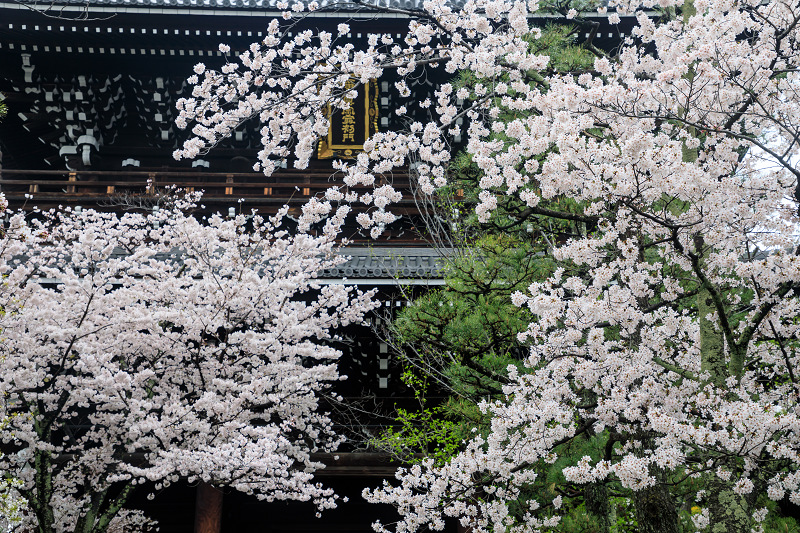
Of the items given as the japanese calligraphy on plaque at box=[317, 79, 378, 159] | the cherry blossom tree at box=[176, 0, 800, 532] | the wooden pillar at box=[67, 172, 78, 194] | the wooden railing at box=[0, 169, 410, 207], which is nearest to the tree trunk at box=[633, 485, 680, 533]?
the cherry blossom tree at box=[176, 0, 800, 532]

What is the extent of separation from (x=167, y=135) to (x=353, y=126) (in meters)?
3.40

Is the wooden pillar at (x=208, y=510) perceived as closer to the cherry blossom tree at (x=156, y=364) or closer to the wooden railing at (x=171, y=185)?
the cherry blossom tree at (x=156, y=364)

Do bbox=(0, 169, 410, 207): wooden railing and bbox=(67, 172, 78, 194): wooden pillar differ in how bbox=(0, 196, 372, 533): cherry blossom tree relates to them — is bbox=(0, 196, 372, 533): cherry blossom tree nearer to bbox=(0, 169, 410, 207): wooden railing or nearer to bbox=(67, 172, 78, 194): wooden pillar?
bbox=(0, 169, 410, 207): wooden railing

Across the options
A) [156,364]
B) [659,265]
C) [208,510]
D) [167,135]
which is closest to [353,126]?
[167,135]

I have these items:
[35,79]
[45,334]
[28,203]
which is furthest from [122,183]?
[45,334]

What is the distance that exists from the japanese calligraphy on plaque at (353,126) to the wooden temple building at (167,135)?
0.06 meters

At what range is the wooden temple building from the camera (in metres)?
10.2

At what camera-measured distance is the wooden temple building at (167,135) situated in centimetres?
1020

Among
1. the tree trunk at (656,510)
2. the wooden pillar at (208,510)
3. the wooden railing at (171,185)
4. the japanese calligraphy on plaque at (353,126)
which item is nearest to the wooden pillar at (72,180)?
the wooden railing at (171,185)

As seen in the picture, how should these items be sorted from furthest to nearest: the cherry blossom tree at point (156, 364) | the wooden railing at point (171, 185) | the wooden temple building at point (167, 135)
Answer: the wooden railing at point (171, 185)
the wooden temple building at point (167, 135)
the cherry blossom tree at point (156, 364)

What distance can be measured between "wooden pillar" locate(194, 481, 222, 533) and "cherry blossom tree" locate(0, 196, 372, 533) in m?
1.13

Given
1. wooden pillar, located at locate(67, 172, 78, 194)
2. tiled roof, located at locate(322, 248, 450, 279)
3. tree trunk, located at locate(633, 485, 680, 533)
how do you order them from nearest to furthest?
tree trunk, located at locate(633, 485, 680, 533) → tiled roof, located at locate(322, 248, 450, 279) → wooden pillar, located at locate(67, 172, 78, 194)

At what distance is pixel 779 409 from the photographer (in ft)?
13.1

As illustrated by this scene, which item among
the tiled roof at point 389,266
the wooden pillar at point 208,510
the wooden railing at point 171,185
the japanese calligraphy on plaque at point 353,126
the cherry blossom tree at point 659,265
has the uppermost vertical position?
the japanese calligraphy on plaque at point 353,126
